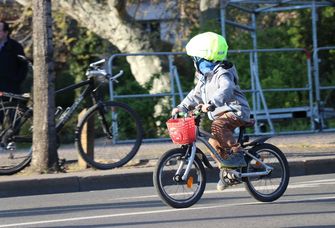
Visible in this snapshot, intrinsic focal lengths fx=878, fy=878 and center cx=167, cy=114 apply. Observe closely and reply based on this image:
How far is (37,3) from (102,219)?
12.9ft

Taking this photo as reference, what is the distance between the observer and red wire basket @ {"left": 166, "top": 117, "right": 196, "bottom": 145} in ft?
27.9

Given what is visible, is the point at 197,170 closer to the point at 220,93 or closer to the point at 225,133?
the point at 225,133

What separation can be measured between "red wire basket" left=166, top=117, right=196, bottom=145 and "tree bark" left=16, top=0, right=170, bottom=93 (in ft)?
28.9

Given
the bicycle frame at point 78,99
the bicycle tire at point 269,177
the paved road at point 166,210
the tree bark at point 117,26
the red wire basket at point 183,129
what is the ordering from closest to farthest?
1. the paved road at point 166,210
2. the red wire basket at point 183,129
3. the bicycle tire at point 269,177
4. the bicycle frame at point 78,99
5. the tree bark at point 117,26

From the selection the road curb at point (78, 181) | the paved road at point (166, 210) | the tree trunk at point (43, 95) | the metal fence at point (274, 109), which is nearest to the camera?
the paved road at point (166, 210)

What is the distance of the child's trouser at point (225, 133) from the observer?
881 cm

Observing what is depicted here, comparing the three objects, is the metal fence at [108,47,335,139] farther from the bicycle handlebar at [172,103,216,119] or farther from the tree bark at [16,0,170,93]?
the bicycle handlebar at [172,103,216,119]

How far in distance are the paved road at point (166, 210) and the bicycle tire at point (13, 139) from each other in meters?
1.05

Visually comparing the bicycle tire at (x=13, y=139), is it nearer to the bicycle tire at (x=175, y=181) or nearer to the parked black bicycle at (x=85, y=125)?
the parked black bicycle at (x=85, y=125)

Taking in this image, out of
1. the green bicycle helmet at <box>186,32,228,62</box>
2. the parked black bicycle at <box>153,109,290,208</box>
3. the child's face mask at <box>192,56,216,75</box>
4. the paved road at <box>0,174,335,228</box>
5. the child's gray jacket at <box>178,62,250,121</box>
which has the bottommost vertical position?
the paved road at <box>0,174,335,228</box>

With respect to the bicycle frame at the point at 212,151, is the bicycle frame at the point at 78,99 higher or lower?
higher

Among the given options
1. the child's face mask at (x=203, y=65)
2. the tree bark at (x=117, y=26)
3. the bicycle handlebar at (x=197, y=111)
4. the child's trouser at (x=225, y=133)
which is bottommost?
the child's trouser at (x=225, y=133)

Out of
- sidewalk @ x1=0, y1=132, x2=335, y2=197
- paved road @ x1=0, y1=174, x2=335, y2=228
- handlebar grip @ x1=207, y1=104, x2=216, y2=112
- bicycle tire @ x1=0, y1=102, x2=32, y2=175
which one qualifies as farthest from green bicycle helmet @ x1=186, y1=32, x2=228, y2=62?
bicycle tire @ x1=0, y1=102, x2=32, y2=175

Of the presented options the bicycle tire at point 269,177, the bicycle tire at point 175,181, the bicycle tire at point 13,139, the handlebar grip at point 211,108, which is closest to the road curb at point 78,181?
the bicycle tire at point 13,139
